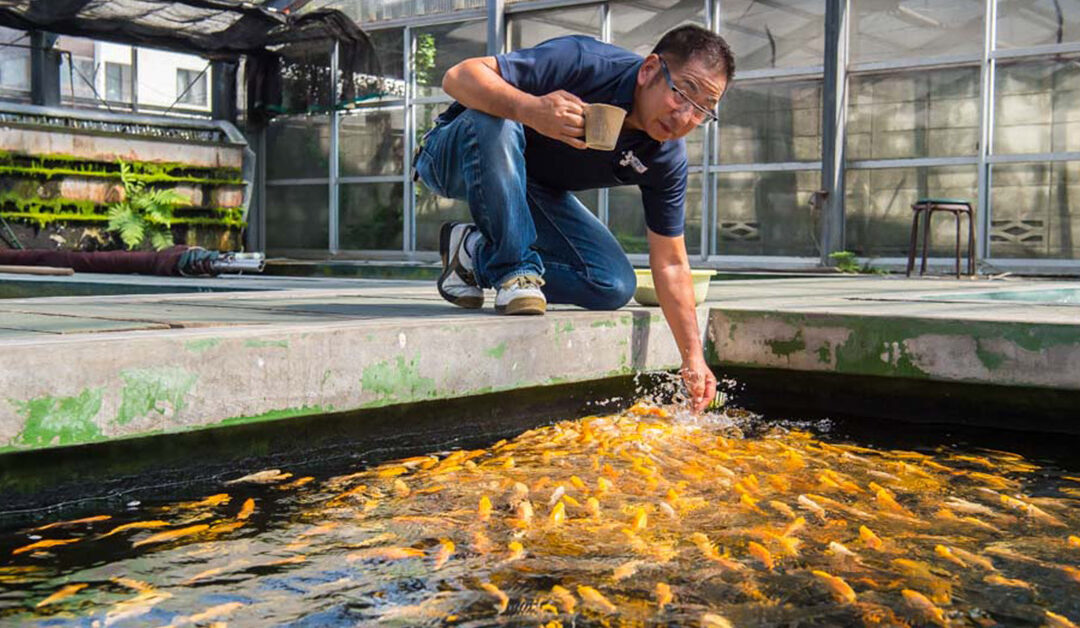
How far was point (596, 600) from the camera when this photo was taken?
170cm

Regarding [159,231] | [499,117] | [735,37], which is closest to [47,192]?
[159,231]

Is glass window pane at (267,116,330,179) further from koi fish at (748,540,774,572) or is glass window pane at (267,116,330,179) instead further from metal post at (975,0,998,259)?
koi fish at (748,540,774,572)

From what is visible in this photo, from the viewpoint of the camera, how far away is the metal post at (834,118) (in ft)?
37.7

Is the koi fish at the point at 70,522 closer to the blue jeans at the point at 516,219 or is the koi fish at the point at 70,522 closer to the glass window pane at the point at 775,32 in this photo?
the blue jeans at the point at 516,219

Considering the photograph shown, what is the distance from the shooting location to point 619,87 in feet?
10.2

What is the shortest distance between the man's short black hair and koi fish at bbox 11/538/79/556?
1.88 metres

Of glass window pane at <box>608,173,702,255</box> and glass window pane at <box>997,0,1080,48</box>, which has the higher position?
glass window pane at <box>997,0,1080,48</box>

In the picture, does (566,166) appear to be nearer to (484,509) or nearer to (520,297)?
(520,297)

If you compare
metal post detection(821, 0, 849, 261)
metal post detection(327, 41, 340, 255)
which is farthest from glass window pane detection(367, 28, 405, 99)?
metal post detection(821, 0, 849, 261)

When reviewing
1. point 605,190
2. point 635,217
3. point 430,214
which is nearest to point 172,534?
point 635,217

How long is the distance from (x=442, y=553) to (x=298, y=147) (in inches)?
587

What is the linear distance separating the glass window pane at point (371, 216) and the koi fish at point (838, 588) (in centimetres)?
1350

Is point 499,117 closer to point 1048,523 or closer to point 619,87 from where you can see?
point 619,87

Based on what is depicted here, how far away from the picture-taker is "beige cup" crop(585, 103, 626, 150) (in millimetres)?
2756
